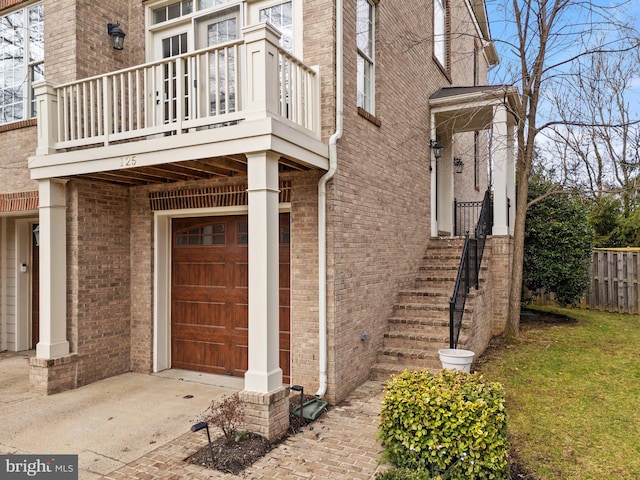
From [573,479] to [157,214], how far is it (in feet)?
20.3

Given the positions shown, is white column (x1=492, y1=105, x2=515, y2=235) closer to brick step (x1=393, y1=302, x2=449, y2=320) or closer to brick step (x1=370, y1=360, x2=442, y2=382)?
brick step (x1=393, y1=302, x2=449, y2=320)

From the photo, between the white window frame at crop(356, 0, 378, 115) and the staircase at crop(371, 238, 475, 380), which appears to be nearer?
the staircase at crop(371, 238, 475, 380)

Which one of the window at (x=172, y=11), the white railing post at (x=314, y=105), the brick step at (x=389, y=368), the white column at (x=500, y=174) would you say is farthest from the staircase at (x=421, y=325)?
the window at (x=172, y=11)

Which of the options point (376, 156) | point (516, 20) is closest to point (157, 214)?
point (376, 156)

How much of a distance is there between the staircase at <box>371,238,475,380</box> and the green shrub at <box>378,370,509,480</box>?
2484 mm

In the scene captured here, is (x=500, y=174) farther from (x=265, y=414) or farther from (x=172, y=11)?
(x=265, y=414)

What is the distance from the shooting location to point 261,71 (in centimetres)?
450

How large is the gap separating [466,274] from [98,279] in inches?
220

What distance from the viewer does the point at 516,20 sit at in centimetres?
843

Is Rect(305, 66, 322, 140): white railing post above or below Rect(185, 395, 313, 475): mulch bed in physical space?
above

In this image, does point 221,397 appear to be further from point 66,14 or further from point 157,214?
point 66,14

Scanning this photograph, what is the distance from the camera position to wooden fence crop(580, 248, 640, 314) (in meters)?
11.5

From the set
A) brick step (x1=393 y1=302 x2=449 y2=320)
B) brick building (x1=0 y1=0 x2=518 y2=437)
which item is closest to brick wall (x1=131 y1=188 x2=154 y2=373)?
brick building (x1=0 y1=0 x2=518 y2=437)

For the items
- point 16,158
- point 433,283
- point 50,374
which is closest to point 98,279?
point 50,374
